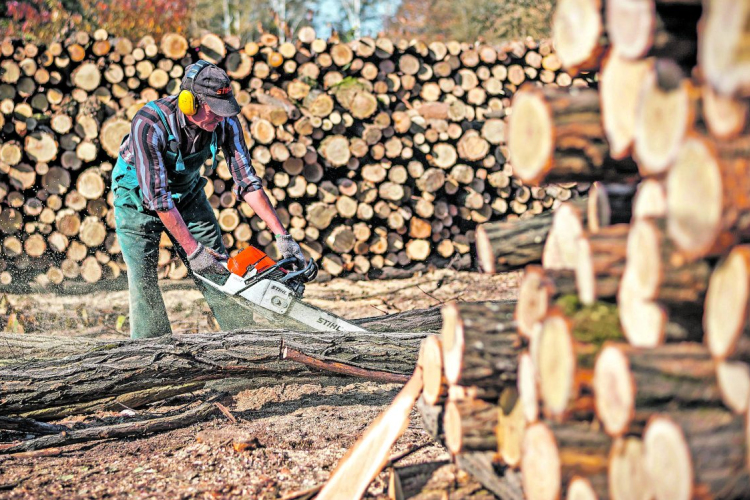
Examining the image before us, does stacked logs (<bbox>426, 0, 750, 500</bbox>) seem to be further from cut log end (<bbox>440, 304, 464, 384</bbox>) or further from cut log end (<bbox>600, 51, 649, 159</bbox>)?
cut log end (<bbox>440, 304, 464, 384</bbox>)

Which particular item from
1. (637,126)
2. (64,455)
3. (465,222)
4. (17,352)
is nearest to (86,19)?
(465,222)

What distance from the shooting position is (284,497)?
2.58 meters

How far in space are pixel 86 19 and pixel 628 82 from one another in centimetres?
1236

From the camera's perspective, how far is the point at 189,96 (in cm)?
379

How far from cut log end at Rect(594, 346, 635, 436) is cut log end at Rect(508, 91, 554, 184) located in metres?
0.51

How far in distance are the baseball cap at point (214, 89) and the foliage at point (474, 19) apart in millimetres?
5566

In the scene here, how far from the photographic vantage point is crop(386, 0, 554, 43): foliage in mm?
12635

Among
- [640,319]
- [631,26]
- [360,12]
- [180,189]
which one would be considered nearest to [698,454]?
[640,319]

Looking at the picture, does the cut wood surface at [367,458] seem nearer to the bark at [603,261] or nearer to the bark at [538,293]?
the bark at [538,293]

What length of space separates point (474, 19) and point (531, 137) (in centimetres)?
1320

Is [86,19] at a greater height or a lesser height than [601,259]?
greater

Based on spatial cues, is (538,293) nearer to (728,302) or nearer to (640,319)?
(640,319)

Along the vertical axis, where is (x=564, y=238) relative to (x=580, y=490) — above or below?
above

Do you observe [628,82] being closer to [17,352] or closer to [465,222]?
[17,352]
